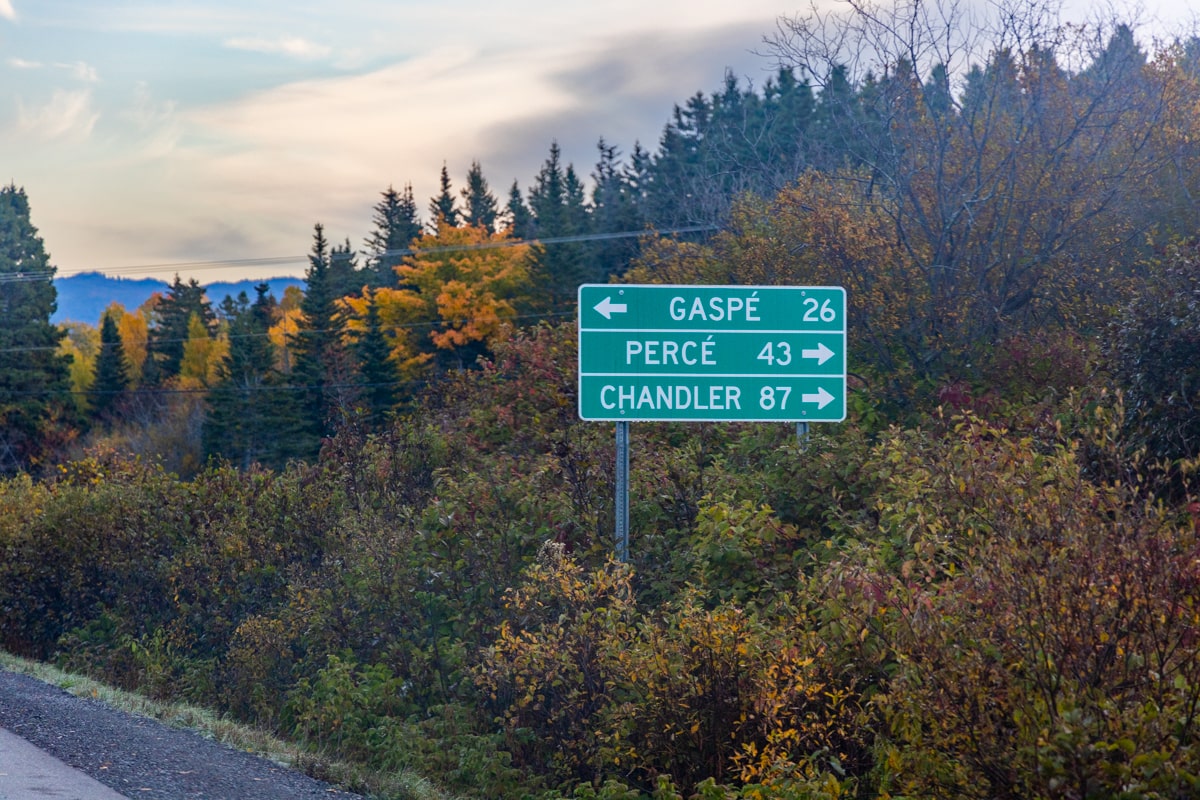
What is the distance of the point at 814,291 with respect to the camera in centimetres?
1044

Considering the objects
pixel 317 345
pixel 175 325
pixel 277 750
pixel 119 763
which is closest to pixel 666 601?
pixel 277 750

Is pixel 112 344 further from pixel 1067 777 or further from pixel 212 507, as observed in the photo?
pixel 1067 777

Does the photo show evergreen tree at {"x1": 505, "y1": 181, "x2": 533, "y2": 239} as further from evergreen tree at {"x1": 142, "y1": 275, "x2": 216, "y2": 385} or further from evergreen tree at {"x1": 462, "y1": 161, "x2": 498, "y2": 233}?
evergreen tree at {"x1": 142, "y1": 275, "x2": 216, "y2": 385}

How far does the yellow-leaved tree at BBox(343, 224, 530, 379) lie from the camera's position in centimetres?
6184

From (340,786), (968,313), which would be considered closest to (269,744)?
(340,786)

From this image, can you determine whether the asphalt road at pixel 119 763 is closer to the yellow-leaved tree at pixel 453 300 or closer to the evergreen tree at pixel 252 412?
the yellow-leaved tree at pixel 453 300

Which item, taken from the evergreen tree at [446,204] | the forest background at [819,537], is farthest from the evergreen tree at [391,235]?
the forest background at [819,537]

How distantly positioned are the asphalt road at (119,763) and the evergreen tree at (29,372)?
57.2m

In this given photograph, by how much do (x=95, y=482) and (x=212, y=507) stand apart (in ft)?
12.4

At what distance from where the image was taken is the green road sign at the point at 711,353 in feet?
32.9

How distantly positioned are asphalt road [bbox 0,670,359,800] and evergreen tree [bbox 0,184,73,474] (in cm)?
5718

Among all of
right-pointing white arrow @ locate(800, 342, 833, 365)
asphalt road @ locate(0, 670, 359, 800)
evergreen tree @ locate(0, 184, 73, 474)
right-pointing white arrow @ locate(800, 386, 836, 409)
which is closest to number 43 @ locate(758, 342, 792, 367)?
right-pointing white arrow @ locate(800, 342, 833, 365)

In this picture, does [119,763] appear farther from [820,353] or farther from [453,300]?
[453,300]

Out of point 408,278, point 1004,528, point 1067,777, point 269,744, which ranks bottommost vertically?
point 269,744
